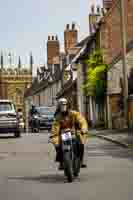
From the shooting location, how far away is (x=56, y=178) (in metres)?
16.0

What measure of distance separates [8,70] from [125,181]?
17493 centimetres

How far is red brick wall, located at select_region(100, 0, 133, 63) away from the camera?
5688 cm

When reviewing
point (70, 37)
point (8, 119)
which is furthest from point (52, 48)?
point (8, 119)

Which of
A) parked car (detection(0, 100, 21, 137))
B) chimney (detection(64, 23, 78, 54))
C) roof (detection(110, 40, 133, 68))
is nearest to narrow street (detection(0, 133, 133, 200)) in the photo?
parked car (detection(0, 100, 21, 137))

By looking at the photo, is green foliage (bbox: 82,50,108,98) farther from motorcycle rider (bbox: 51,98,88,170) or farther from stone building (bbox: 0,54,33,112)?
stone building (bbox: 0,54,33,112)

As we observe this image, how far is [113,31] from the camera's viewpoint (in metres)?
57.6

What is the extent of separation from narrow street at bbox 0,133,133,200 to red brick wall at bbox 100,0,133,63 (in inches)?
1321

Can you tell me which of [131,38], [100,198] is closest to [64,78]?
[131,38]

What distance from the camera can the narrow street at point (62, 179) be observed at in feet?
42.0

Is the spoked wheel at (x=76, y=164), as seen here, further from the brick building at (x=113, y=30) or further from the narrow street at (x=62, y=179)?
the brick building at (x=113, y=30)

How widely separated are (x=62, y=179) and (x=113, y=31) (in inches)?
1677

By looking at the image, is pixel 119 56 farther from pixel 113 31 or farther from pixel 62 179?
pixel 62 179

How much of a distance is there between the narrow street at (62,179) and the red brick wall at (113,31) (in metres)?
33.6

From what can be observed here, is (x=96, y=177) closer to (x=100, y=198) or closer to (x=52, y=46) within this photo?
(x=100, y=198)
